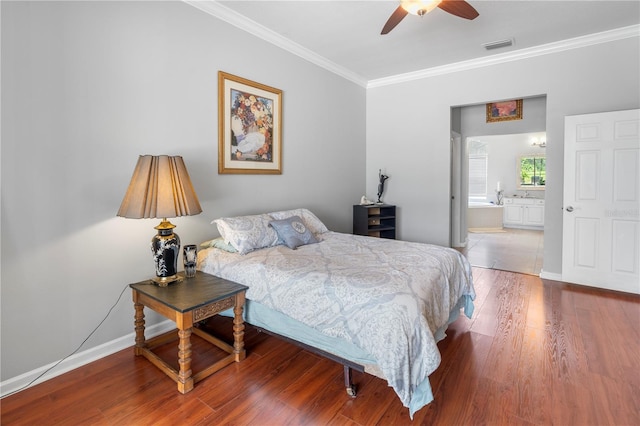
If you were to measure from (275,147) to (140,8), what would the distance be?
1651 millimetres

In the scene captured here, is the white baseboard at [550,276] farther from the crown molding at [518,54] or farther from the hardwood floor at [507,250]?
the crown molding at [518,54]

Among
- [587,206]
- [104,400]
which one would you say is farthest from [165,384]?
[587,206]

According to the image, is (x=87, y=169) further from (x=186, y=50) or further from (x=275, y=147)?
(x=275, y=147)

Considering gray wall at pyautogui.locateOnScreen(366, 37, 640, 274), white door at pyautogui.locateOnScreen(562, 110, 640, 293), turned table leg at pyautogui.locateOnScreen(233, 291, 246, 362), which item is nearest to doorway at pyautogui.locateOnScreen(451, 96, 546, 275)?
gray wall at pyautogui.locateOnScreen(366, 37, 640, 274)

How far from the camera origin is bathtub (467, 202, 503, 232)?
7.97 meters

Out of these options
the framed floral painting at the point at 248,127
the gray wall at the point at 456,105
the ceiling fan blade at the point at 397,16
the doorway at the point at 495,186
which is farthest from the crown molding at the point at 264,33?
the doorway at the point at 495,186

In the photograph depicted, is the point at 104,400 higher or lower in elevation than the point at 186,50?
lower

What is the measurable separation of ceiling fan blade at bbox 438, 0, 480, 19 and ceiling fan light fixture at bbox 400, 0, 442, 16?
0.18 m

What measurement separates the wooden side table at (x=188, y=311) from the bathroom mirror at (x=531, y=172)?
853 cm

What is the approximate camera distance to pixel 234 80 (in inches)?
123

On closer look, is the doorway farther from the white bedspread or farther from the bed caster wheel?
the bed caster wheel

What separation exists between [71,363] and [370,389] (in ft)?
6.39

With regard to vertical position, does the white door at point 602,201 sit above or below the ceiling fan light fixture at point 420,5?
below

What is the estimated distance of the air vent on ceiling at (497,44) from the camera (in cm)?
368
